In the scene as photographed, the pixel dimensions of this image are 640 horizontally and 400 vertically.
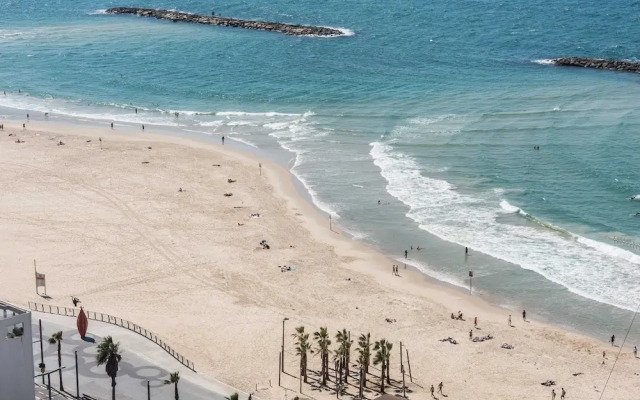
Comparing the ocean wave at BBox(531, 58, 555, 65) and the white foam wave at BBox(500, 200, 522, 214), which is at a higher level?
the ocean wave at BBox(531, 58, 555, 65)

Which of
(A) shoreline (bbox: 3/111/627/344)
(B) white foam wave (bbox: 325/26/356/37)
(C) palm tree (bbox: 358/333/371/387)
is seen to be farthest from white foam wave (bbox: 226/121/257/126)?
(C) palm tree (bbox: 358/333/371/387)

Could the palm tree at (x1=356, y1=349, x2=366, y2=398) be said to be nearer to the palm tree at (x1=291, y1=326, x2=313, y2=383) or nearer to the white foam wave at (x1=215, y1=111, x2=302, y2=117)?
the palm tree at (x1=291, y1=326, x2=313, y2=383)

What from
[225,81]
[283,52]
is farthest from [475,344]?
[283,52]

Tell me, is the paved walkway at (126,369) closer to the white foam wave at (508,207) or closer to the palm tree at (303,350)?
the palm tree at (303,350)

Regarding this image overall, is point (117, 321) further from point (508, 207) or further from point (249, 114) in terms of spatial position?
point (249, 114)

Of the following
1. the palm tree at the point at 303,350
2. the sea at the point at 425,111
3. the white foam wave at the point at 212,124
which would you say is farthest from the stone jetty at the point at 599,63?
the palm tree at the point at 303,350

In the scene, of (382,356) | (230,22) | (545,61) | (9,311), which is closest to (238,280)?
(382,356)

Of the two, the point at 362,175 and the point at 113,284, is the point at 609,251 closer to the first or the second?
the point at 362,175
